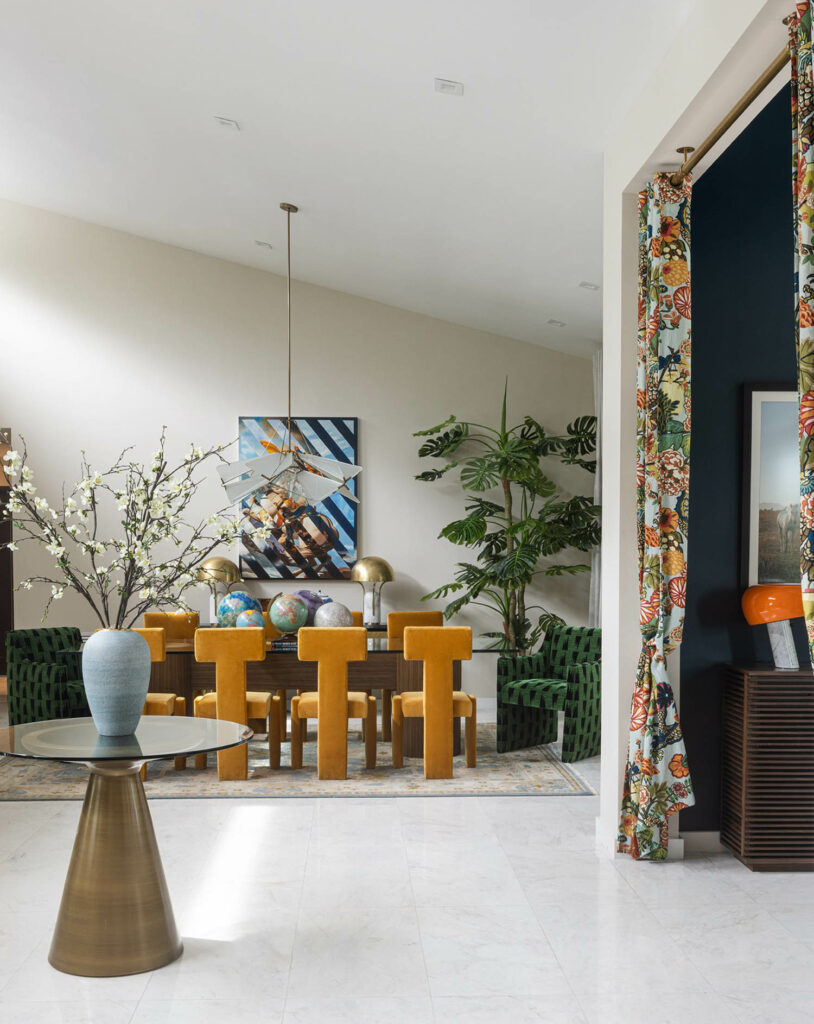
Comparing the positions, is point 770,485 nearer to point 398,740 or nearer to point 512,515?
point 398,740

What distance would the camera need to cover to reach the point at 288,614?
20.6 ft

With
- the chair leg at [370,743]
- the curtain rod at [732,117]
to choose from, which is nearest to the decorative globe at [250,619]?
the chair leg at [370,743]

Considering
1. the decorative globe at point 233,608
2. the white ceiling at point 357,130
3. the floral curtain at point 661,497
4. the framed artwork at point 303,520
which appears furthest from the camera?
the framed artwork at point 303,520

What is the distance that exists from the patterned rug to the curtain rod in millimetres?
3210

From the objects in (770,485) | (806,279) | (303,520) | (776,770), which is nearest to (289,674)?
(303,520)

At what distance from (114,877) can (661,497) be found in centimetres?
244

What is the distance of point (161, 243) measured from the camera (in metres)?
8.27

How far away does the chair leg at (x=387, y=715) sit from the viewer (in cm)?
652

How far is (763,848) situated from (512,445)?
437 cm

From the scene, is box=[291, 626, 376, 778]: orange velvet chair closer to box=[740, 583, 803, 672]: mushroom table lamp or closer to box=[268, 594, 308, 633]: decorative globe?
box=[268, 594, 308, 633]: decorative globe

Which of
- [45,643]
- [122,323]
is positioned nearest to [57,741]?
[45,643]

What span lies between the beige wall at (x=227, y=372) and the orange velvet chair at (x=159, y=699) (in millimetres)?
2494

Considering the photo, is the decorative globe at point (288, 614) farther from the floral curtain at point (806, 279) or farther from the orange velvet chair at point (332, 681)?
the floral curtain at point (806, 279)

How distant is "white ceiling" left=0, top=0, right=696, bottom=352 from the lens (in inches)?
144
